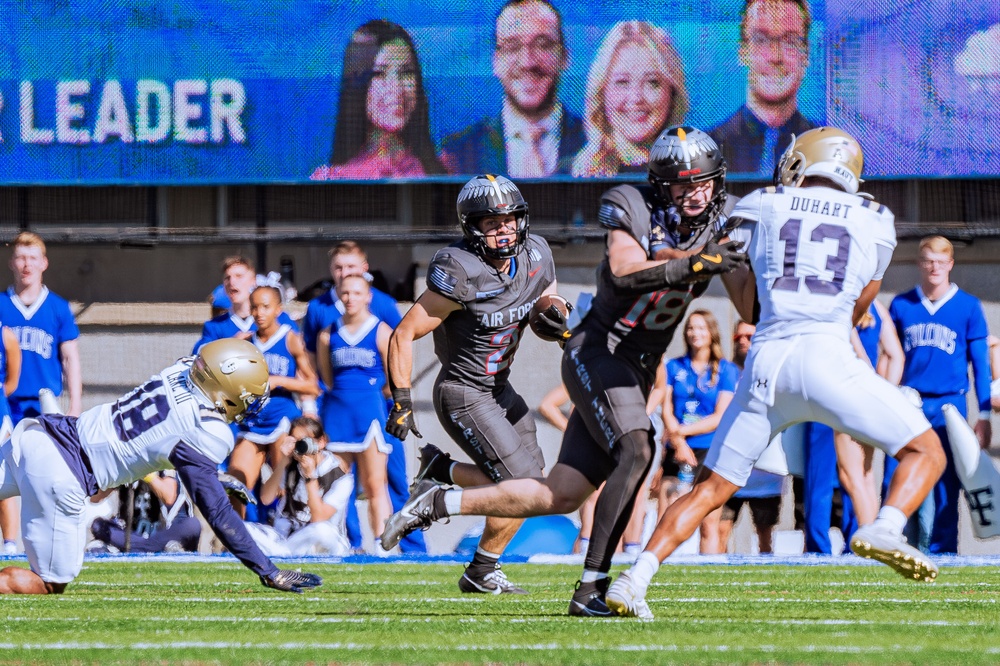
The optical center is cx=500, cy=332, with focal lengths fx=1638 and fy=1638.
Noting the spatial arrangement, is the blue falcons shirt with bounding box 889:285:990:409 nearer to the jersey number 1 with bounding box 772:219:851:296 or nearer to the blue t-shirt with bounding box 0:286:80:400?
the jersey number 1 with bounding box 772:219:851:296

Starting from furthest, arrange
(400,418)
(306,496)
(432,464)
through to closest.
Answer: (306,496) → (432,464) → (400,418)

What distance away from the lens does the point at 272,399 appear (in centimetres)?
950

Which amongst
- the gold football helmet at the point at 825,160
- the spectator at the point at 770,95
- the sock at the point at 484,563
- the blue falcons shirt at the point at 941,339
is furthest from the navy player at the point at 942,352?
the gold football helmet at the point at 825,160

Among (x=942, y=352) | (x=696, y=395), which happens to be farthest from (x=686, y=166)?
(x=942, y=352)

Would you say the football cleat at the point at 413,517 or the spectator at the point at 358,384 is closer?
the football cleat at the point at 413,517

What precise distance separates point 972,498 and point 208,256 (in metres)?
5.80

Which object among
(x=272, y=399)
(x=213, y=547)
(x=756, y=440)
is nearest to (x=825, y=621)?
(x=756, y=440)

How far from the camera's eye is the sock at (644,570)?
507 centimetres

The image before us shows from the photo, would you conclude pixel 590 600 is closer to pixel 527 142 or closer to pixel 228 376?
pixel 228 376

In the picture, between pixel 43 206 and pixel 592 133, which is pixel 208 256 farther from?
pixel 592 133

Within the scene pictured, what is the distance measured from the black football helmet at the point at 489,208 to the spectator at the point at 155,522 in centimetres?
364

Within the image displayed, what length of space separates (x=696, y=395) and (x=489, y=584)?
3029 millimetres

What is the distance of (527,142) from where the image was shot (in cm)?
1080

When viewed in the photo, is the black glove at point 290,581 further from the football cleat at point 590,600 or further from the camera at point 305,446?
the camera at point 305,446
